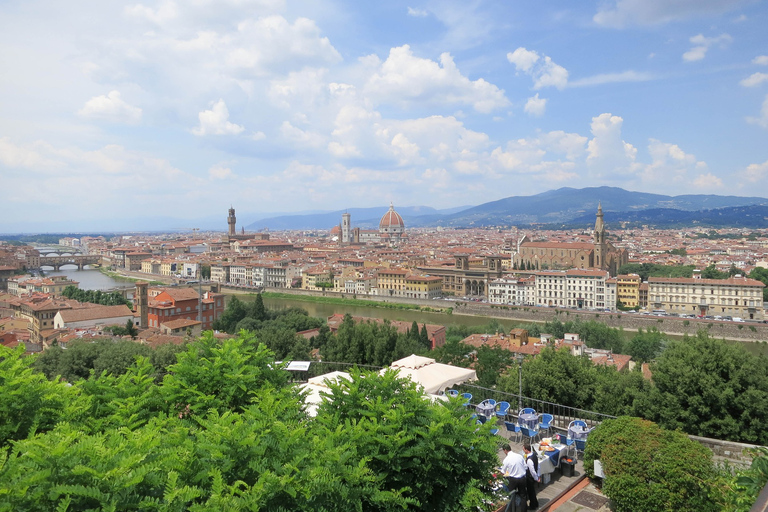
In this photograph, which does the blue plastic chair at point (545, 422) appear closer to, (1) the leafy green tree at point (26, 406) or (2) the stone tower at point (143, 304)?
(1) the leafy green tree at point (26, 406)

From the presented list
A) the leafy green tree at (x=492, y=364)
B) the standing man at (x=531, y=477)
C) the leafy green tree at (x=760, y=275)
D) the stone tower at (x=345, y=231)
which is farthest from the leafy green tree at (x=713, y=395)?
the stone tower at (x=345, y=231)

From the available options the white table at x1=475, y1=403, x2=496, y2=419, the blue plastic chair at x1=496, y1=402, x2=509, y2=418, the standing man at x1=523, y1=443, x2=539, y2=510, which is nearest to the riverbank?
the blue plastic chair at x1=496, y1=402, x2=509, y2=418

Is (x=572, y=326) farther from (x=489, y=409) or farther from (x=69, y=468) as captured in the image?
(x=69, y=468)

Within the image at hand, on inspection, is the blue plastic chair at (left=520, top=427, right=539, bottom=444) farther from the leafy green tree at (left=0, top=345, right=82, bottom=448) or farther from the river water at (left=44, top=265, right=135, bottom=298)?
the river water at (left=44, top=265, right=135, bottom=298)

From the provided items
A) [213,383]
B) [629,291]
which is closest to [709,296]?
[629,291]

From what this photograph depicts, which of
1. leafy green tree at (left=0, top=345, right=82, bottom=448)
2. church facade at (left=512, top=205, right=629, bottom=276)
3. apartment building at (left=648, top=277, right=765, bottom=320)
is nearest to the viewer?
leafy green tree at (left=0, top=345, right=82, bottom=448)

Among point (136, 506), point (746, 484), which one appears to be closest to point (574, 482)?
point (746, 484)

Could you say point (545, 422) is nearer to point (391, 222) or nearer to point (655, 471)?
point (655, 471)

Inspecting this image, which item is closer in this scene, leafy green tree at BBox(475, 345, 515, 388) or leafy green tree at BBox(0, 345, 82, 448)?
leafy green tree at BBox(0, 345, 82, 448)
